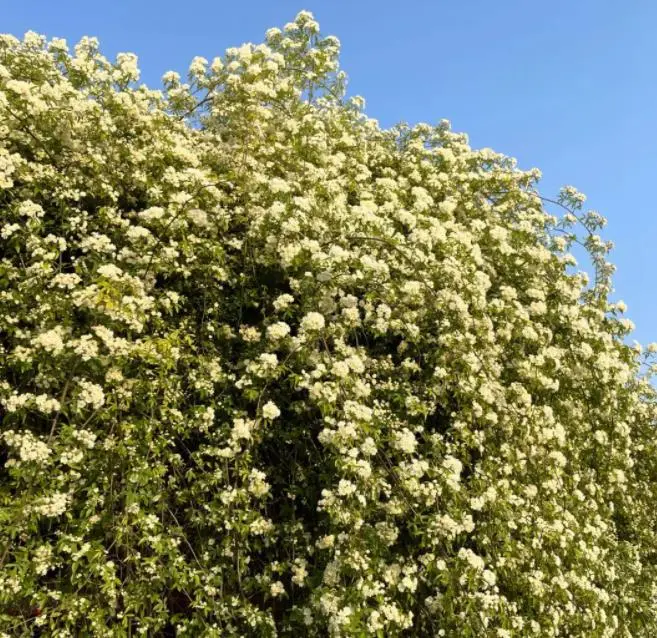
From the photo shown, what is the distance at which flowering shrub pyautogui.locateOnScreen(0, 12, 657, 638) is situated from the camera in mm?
3000

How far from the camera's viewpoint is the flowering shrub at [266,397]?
3000 millimetres

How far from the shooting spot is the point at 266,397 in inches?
144

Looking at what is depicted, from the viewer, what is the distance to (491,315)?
4699mm

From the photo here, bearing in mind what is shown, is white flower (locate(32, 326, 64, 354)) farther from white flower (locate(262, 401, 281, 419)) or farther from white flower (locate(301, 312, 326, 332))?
white flower (locate(301, 312, 326, 332))

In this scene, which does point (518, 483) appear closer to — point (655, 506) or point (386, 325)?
point (386, 325)

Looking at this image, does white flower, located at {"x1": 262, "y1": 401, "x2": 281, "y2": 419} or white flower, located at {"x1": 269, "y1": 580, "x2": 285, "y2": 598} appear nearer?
white flower, located at {"x1": 269, "y1": 580, "x2": 285, "y2": 598}

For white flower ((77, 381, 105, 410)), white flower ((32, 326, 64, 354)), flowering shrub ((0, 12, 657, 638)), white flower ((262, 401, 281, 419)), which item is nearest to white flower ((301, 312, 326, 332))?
flowering shrub ((0, 12, 657, 638))

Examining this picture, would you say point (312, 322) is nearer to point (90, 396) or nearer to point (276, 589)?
point (90, 396)

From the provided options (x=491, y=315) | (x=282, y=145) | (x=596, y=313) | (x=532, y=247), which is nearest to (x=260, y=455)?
(x=491, y=315)

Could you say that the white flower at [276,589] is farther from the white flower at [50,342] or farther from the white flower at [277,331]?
the white flower at [50,342]

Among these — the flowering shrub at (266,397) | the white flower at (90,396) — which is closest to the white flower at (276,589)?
the flowering shrub at (266,397)

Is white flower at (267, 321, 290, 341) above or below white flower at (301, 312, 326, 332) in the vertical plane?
below

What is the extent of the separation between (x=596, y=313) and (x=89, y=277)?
4453 millimetres

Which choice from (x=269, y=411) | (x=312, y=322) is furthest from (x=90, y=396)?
(x=312, y=322)
